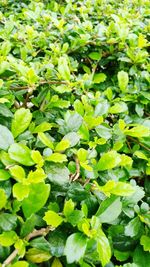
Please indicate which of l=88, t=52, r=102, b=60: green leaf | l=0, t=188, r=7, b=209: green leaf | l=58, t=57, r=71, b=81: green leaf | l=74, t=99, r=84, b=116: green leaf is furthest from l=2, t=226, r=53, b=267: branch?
l=88, t=52, r=102, b=60: green leaf

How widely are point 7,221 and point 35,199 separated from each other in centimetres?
9

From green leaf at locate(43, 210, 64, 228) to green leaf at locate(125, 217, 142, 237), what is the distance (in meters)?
0.28

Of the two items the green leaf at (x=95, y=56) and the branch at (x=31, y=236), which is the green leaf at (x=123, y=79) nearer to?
the green leaf at (x=95, y=56)

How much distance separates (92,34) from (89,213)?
46.6 inches

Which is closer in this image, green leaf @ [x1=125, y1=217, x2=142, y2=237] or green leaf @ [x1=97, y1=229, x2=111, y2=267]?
green leaf @ [x1=97, y1=229, x2=111, y2=267]

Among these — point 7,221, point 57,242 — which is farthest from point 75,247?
point 7,221

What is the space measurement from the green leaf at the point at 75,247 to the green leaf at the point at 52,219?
0.05 m

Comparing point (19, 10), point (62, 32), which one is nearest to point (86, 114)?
point (62, 32)

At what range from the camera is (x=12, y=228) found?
2.61 ft

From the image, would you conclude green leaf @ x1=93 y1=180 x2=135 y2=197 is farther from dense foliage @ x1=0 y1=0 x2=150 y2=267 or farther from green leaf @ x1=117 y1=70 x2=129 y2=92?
green leaf @ x1=117 y1=70 x2=129 y2=92

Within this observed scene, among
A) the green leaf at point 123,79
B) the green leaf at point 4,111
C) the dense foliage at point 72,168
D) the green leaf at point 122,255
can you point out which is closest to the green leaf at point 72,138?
the dense foliage at point 72,168

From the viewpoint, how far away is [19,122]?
97cm

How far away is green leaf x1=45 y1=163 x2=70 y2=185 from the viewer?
87 cm

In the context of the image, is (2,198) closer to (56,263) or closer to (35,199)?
(35,199)
